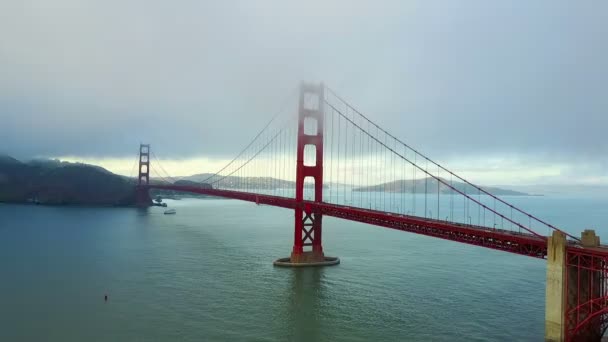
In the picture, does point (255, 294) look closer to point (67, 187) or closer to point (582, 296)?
point (582, 296)

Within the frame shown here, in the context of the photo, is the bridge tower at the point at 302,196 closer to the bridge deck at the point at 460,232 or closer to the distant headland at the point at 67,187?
the bridge deck at the point at 460,232

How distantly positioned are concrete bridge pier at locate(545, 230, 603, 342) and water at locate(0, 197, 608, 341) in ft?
9.22

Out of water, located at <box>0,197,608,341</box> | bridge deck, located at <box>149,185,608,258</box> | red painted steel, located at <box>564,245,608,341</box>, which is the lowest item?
water, located at <box>0,197,608,341</box>

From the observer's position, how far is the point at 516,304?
30.0 m

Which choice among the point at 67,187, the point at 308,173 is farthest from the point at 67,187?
the point at 308,173

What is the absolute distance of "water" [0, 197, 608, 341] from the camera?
947 inches

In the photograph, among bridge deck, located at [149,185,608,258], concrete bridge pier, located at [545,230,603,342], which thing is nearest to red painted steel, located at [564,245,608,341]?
concrete bridge pier, located at [545,230,603,342]

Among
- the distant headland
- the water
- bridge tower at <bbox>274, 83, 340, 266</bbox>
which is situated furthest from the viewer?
the distant headland

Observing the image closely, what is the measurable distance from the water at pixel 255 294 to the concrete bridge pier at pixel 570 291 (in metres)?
2.81

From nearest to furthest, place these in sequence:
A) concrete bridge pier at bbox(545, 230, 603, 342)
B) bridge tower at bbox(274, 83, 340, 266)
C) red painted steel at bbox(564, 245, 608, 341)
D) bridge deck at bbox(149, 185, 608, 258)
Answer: red painted steel at bbox(564, 245, 608, 341), concrete bridge pier at bbox(545, 230, 603, 342), bridge deck at bbox(149, 185, 608, 258), bridge tower at bbox(274, 83, 340, 266)

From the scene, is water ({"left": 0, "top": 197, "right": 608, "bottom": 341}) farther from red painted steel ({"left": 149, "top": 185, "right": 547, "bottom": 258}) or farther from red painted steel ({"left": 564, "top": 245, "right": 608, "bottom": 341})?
red painted steel ({"left": 149, "top": 185, "right": 547, "bottom": 258})

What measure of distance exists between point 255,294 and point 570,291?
20.3 meters

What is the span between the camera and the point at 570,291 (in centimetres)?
2053

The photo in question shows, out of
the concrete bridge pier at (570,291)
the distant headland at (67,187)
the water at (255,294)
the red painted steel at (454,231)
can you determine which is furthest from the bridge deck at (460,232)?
the distant headland at (67,187)
